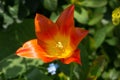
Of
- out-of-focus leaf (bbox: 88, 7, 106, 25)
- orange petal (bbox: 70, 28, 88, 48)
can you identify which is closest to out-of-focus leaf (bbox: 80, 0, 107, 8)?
out-of-focus leaf (bbox: 88, 7, 106, 25)

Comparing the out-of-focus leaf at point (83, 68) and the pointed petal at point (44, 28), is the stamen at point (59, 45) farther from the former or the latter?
the out-of-focus leaf at point (83, 68)

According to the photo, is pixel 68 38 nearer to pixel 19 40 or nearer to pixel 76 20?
pixel 19 40

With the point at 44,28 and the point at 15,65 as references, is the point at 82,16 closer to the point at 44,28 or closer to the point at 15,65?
the point at 15,65

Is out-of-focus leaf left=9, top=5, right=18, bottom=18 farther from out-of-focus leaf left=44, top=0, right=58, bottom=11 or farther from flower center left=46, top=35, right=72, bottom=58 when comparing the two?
flower center left=46, top=35, right=72, bottom=58

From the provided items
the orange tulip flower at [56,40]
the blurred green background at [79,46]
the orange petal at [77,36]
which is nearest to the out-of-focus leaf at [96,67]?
the blurred green background at [79,46]

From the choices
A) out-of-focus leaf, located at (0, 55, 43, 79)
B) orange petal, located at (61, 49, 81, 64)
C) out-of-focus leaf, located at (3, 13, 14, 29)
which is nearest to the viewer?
orange petal, located at (61, 49, 81, 64)

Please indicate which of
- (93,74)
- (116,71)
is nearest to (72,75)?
(93,74)
